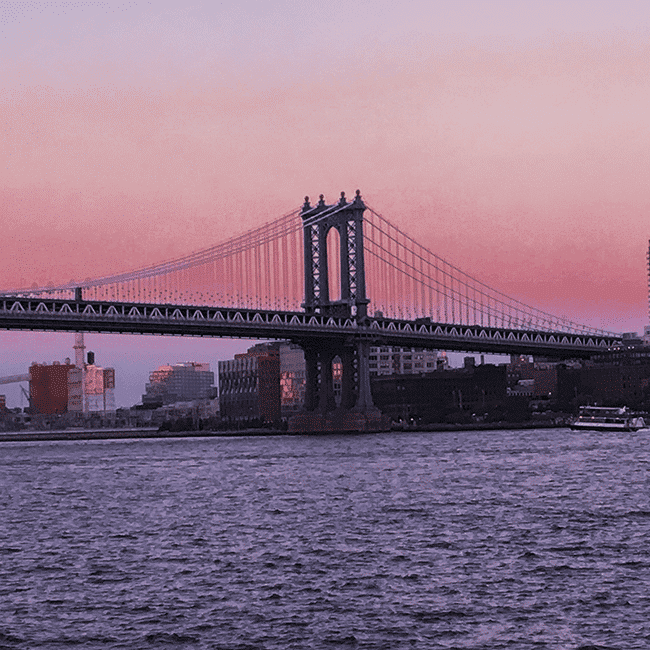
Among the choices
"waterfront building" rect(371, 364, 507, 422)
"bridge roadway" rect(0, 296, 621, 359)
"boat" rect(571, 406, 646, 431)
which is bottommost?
"boat" rect(571, 406, 646, 431)

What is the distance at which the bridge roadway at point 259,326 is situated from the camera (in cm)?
9706

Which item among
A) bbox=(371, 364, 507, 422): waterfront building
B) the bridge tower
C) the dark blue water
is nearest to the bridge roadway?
the bridge tower

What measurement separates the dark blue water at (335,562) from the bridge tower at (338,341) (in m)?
61.1

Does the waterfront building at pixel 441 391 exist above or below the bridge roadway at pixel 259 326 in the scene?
below

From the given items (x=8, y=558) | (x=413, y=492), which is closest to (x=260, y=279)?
(x=413, y=492)

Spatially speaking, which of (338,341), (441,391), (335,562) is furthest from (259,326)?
(441,391)

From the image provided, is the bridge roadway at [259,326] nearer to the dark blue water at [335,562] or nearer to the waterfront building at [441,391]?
the dark blue water at [335,562]

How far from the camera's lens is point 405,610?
78.1ft

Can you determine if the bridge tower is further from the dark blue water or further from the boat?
the dark blue water

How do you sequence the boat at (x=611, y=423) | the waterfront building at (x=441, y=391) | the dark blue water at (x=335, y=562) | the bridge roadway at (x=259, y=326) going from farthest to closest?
1. the waterfront building at (x=441, y=391)
2. the boat at (x=611, y=423)
3. the bridge roadway at (x=259, y=326)
4. the dark blue water at (x=335, y=562)

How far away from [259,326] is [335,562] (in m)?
77.0

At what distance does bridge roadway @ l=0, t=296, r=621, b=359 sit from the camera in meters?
97.1

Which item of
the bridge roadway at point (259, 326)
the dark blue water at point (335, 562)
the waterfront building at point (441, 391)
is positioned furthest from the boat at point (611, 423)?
the dark blue water at point (335, 562)

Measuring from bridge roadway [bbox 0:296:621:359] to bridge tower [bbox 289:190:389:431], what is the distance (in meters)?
1.66
